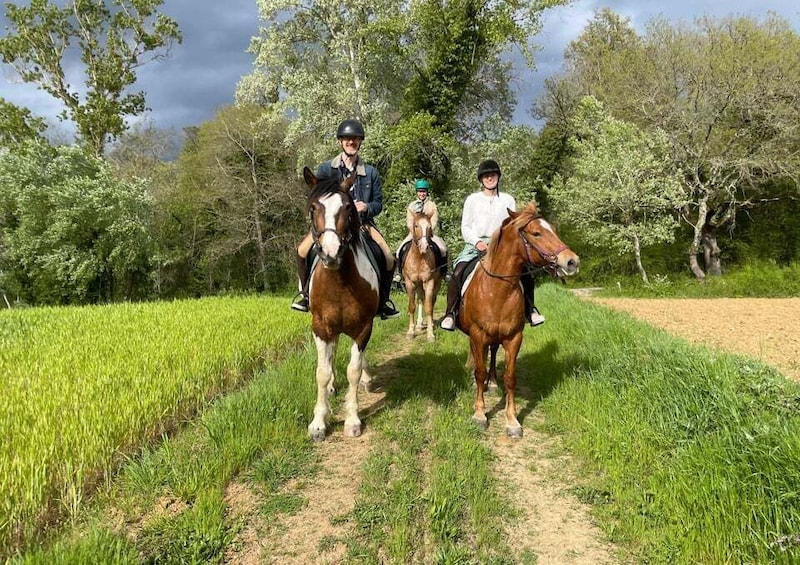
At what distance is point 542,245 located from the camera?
4180 millimetres

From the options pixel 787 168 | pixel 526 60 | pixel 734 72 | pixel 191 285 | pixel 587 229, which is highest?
pixel 526 60

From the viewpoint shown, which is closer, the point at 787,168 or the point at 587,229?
the point at 787,168

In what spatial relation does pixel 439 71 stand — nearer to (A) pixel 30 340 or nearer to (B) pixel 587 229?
(B) pixel 587 229

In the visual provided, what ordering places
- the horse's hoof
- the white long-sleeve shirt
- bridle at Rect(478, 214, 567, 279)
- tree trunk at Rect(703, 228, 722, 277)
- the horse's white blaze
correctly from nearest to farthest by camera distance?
the horse's white blaze → bridle at Rect(478, 214, 567, 279) → the horse's hoof → the white long-sleeve shirt → tree trunk at Rect(703, 228, 722, 277)

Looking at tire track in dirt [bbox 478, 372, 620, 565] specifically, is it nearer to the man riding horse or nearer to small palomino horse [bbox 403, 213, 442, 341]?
the man riding horse

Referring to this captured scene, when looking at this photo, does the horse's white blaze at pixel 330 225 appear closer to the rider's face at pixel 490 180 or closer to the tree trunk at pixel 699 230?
the rider's face at pixel 490 180

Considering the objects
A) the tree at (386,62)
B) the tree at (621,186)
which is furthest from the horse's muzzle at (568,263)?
the tree at (621,186)

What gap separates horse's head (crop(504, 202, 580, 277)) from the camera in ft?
12.9

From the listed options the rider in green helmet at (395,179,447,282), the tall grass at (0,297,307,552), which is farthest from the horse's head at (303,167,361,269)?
the rider in green helmet at (395,179,447,282)

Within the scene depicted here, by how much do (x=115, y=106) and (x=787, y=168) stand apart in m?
35.4

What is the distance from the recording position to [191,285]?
92.5ft

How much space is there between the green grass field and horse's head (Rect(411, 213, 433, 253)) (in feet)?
12.3

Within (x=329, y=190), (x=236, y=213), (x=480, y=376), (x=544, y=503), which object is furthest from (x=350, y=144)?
(x=236, y=213)

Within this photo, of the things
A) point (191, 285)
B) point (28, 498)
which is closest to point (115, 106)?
point (191, 285)
